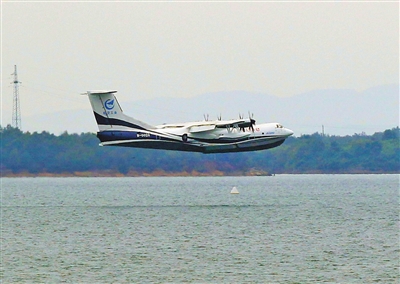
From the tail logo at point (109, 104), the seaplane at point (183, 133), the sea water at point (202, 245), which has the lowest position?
the sea water at point (202, 245)

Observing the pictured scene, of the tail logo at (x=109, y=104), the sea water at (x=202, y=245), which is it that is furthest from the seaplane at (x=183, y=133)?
the sea water at (x=202, y=245)

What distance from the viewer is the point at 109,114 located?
325 feet

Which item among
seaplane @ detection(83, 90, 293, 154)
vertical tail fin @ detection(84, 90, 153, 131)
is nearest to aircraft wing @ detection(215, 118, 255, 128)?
seaplane @ detection(83, 90, 293, 154)

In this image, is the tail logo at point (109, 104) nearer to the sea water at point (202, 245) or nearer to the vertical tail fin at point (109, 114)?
the vertical tail fin at point (109, 114)

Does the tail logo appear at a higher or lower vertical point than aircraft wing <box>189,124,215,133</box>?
higher

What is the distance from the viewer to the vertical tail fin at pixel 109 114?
97375mm

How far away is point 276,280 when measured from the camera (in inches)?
2116

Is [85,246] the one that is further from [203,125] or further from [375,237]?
[203,125]

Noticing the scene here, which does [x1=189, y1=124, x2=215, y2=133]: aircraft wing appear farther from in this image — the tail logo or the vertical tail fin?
the tail logo

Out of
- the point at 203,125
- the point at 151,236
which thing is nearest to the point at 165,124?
the point at 203,125

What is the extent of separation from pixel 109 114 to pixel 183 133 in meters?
7.89

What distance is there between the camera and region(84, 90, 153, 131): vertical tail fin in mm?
97375

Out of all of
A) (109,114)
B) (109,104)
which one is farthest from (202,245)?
(109,104)

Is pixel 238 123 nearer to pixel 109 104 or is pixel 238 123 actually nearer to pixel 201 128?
pixel 201 128
